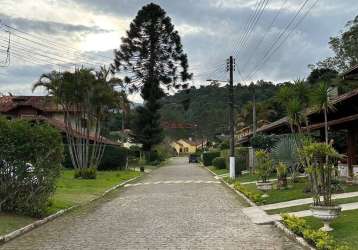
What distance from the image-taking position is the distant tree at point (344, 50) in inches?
2415

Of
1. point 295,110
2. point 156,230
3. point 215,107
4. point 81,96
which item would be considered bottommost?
point 156,230

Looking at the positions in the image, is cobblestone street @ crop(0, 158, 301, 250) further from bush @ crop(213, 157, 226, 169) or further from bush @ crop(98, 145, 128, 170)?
bush @ crop(213, 157, 226, 169)

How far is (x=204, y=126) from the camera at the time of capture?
5034 inches

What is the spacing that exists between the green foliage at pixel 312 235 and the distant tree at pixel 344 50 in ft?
169

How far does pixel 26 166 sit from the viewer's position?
14.6 m

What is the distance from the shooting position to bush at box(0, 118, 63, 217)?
14320 mm

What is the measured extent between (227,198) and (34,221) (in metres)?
9.25

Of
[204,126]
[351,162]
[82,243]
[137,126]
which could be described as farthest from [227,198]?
[204,126]

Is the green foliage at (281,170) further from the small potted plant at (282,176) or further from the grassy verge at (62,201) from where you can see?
the grassy verge at (62,201)

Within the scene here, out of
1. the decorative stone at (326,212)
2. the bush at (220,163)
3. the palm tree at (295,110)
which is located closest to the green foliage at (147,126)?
the bush at (220,163)

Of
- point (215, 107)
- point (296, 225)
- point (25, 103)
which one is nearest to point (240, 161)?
point (25, 103)

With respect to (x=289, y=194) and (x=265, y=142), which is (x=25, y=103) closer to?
(x=265, y=142)

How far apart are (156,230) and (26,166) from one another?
420 cm

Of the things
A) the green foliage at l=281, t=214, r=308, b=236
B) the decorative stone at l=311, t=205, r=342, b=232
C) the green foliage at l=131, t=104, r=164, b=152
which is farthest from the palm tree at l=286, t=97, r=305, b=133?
the green foliage at l=131, t=104, r=164, b=152
